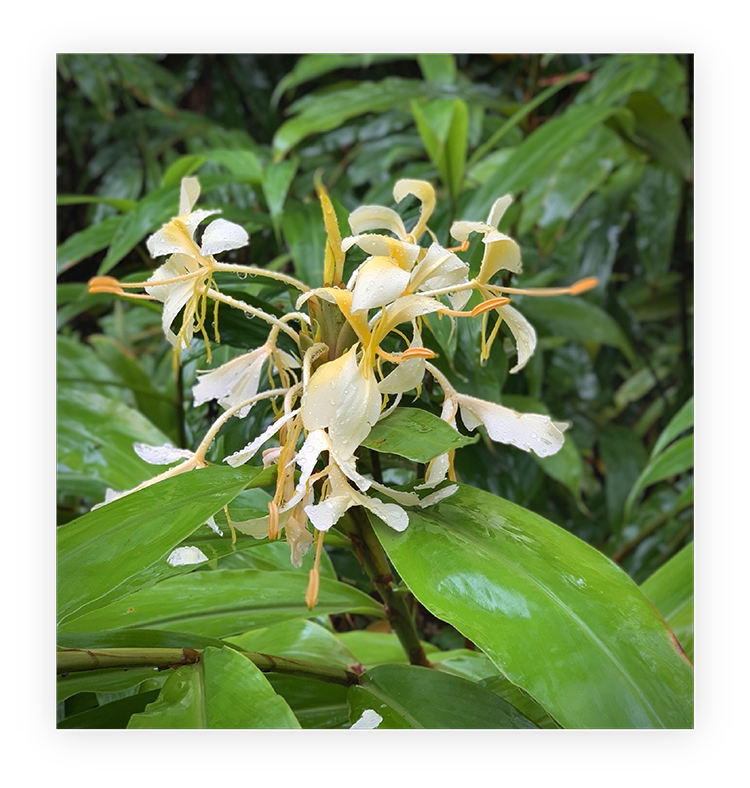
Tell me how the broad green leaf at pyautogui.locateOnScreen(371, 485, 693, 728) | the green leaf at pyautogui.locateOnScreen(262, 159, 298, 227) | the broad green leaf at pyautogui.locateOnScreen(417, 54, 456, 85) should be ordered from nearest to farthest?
1. the broad green leaf at pyautogui.locateOnScreen(371, 485, 693, 728)
2. the green leaf at pyautogui.locateOnScreen(262, 159, 298, 227)
3. the broad green leaf at pyautogui.locateOnScreen(417, 54, 456, 85)

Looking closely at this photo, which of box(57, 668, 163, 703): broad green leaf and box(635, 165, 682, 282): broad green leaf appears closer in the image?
box(57, 668, 163, 703): broad green leaf

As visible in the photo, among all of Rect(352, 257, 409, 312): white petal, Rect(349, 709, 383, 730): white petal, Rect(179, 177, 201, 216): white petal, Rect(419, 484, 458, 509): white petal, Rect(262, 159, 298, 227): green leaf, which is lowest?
Rect(349, 709, 383, 730): white petal

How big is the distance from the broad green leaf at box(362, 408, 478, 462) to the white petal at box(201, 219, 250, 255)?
0.09 m

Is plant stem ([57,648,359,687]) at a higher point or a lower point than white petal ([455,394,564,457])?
lower

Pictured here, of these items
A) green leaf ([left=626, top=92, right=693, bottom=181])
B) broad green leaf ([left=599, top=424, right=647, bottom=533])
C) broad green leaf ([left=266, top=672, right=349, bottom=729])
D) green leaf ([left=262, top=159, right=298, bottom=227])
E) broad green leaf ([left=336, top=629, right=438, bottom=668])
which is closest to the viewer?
broad green leaf ([left=266, top=672, right=349, bottom=729])

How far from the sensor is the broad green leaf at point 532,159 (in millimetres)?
665

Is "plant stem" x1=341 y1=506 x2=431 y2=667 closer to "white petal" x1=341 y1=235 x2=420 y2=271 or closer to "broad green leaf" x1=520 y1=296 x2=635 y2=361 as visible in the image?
"white petal" x1=341 y1=235 x2=420 y2=271

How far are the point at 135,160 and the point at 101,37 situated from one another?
3.19 feet

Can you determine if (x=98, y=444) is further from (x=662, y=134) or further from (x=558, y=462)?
(x=662, y=134)

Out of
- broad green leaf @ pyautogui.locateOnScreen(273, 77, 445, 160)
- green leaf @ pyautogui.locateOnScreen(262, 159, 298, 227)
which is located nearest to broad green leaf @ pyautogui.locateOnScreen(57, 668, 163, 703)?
green leaf @ pyautogui.locateOnScreen(262, 159, 298, 227)

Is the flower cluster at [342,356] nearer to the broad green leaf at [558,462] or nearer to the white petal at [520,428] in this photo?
the white petal at [520,428]

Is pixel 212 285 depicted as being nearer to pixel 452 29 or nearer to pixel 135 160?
pixel 452 29

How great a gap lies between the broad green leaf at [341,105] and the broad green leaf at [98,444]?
1.27 ft

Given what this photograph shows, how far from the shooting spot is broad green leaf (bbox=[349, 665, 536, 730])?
285mm
